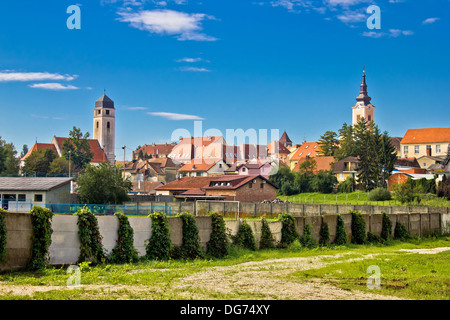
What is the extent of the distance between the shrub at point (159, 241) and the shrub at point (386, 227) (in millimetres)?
16150

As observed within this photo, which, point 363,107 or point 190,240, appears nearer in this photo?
point 190,240

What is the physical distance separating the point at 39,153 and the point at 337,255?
353 feet

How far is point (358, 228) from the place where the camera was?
2833cm

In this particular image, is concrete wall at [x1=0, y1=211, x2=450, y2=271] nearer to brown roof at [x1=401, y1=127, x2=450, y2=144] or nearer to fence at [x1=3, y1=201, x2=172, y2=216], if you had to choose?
fence at [x1=3, y1=201, x2=172, y2=216]

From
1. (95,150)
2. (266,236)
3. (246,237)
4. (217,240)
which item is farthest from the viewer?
(95,150)

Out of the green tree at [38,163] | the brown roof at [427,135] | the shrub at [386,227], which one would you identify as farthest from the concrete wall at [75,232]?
the brown roof at [427,135]

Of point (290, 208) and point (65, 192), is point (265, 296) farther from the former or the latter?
point (65, 192)

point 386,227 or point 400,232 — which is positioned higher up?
point 386,227

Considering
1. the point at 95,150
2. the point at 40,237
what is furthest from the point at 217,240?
the point at 95,150

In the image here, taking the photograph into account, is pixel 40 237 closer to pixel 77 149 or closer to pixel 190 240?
pixel 190 240

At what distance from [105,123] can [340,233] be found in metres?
163

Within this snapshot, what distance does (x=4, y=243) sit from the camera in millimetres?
14562

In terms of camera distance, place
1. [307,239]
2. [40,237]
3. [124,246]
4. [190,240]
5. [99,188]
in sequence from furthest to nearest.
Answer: [99,188] < [307,239] < [190,240] < [124,246] < [40,237]

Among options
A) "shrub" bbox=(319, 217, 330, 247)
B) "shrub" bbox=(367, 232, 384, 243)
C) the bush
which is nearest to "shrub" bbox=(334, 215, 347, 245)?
"shrub" bbox=(319, 217, 330, 247)
